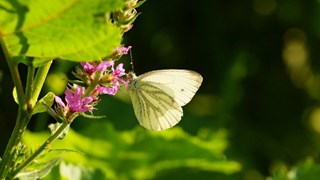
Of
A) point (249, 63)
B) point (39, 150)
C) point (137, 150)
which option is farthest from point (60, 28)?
point (249, 63)

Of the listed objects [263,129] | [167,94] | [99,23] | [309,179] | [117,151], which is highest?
[99,23]

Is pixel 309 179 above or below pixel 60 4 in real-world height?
below

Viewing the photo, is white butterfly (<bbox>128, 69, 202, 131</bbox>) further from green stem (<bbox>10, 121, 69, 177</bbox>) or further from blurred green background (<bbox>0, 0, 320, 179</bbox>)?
blurred green background (<bbox>0, 0, 320, 179</bbox>)

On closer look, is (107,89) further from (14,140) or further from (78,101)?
(14,140)

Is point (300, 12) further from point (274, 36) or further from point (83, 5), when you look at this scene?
point (83, 5)

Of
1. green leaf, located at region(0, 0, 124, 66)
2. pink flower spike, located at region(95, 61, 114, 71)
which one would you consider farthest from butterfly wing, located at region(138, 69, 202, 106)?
green leaf, located at region(0, 0, 124, 66)

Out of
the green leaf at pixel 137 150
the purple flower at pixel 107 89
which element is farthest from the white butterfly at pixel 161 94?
the green leaf at pixel 137 150

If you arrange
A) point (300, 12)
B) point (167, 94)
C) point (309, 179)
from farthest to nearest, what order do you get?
point (300, 12), point (309, 179), point (167, 94)

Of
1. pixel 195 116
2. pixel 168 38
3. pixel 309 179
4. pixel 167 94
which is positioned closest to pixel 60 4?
pixel 167 94
